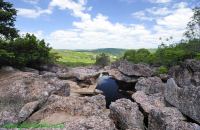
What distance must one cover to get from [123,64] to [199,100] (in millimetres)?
44552

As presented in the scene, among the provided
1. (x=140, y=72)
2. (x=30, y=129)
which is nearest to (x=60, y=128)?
(x=30, y=129)

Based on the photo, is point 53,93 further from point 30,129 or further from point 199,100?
point 199,100

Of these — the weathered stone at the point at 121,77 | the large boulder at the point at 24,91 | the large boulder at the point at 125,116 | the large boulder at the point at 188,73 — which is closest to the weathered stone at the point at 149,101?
the large boulder at the point at 125,116

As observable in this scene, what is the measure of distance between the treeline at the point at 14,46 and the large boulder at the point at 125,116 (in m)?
19.6

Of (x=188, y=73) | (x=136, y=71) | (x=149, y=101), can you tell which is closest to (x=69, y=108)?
(x=149, y=101)

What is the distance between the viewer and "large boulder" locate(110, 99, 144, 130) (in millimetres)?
24344

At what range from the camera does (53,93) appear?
3170 cm

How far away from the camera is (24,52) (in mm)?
48719

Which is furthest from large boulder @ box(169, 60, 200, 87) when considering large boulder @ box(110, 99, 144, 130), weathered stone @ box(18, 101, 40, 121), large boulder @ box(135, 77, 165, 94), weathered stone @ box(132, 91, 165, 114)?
weathered stone @ box(18, 101, 40, 121)

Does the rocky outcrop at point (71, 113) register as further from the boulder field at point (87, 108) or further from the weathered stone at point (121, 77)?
the weathered stone at point (121, 77)

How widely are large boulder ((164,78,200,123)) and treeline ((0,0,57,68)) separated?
21204 millimetres

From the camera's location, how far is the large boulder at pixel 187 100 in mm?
26328

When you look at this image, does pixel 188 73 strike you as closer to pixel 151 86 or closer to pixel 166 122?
pixel 151 86

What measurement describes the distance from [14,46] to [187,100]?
94.0ft
